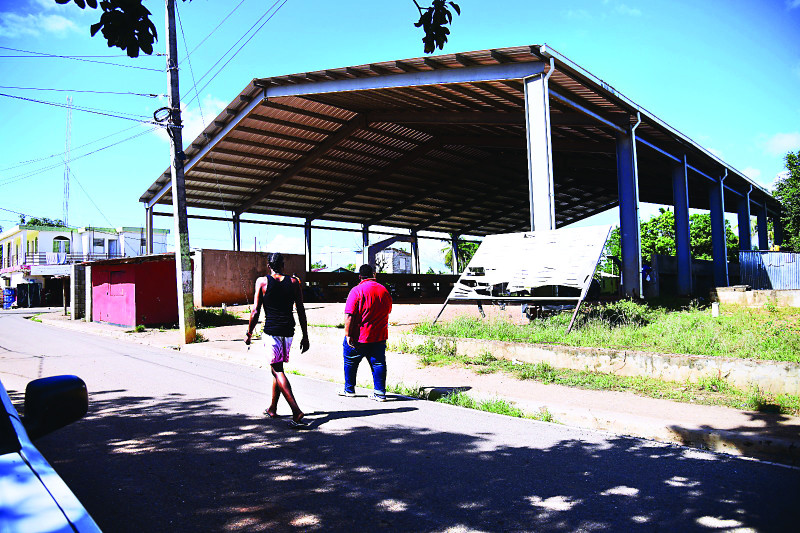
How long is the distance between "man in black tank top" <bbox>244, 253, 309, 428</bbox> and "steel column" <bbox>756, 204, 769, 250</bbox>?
37.9 metres

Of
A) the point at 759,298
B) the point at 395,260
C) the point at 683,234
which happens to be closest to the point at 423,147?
the point at 683,234

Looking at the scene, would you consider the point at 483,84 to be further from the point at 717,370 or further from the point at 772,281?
the point at 772,281

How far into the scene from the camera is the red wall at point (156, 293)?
755 inches

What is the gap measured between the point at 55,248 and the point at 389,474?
5607 centimetres

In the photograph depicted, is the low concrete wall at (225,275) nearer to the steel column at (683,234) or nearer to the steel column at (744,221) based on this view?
the steel column at (683,234)

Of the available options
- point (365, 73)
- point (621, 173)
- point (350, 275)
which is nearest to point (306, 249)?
point (350, 275)

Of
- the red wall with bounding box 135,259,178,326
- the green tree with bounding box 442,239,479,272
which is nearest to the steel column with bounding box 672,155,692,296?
the red wall with bounding box 135,259,178,326

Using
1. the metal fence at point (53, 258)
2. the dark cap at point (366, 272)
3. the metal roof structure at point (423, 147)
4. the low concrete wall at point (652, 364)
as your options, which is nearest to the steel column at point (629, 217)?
the metal roof structure at point (423, 147)

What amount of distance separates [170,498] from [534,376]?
5509 mm

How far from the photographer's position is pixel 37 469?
1721 millimetres

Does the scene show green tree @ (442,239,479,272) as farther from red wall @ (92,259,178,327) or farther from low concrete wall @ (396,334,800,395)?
low concrete wall @ (396,334,800,395)

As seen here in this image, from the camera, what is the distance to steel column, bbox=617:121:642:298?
57.5 feet

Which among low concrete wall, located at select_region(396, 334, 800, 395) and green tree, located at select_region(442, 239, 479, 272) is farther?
green tree, located at select_region(442, 239, 479, 272)

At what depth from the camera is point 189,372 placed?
31.1 ft
